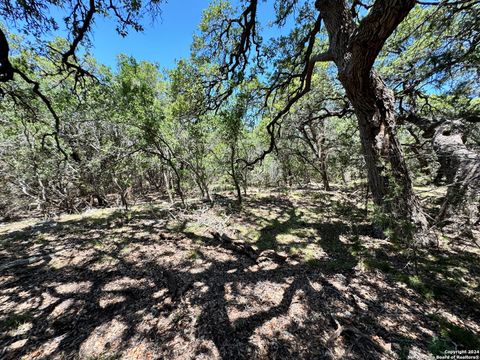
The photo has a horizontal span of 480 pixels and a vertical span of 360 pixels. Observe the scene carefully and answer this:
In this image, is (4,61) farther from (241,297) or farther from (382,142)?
(382,142)

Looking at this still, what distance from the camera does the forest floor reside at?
2.10 m

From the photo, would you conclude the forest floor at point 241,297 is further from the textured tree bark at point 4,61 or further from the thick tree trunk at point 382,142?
the textured tree bark at point 4,61

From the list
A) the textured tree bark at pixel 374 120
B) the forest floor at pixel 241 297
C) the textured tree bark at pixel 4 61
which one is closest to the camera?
the forest floor at pixel 241 297

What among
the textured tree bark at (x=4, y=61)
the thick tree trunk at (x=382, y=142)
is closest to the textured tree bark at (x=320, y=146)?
the thick tree trunk at (x=382, y=142)

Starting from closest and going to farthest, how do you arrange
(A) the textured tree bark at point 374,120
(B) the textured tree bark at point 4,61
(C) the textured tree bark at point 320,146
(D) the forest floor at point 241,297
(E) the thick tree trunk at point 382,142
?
(D) the forest floor at point 241,297
(B) the textured tree bark at point 4,61
(A) the textured tree bark at point 374,120
(E) the thick tree trunk at point 382,142
(C) the textured tree bark at point 320,146

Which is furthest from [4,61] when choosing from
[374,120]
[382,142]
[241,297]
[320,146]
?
[320,146]

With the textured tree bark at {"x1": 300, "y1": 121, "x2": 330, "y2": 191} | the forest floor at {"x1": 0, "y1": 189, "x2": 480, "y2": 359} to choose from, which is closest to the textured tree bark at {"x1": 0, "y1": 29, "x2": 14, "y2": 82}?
the forest floor at {"x1": 0, "y1": 189, "x2": 480, "y2": 359}

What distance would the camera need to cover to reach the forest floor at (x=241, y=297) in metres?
2.10

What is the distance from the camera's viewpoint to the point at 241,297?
287 cm

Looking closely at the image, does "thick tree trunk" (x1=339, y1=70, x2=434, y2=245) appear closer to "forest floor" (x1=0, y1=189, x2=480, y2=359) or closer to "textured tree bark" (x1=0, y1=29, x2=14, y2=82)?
"forest floor" (x1=0, y1=189, x2=480, y2=359)

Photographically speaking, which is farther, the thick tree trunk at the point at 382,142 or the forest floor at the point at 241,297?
the thick tree trunk at the point at 382,142

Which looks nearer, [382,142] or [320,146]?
[382,142]

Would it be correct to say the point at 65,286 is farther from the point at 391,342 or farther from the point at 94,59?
the point at 94,59

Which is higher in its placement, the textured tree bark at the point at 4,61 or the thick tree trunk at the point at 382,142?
the textured tree bark at the point at 4,61
